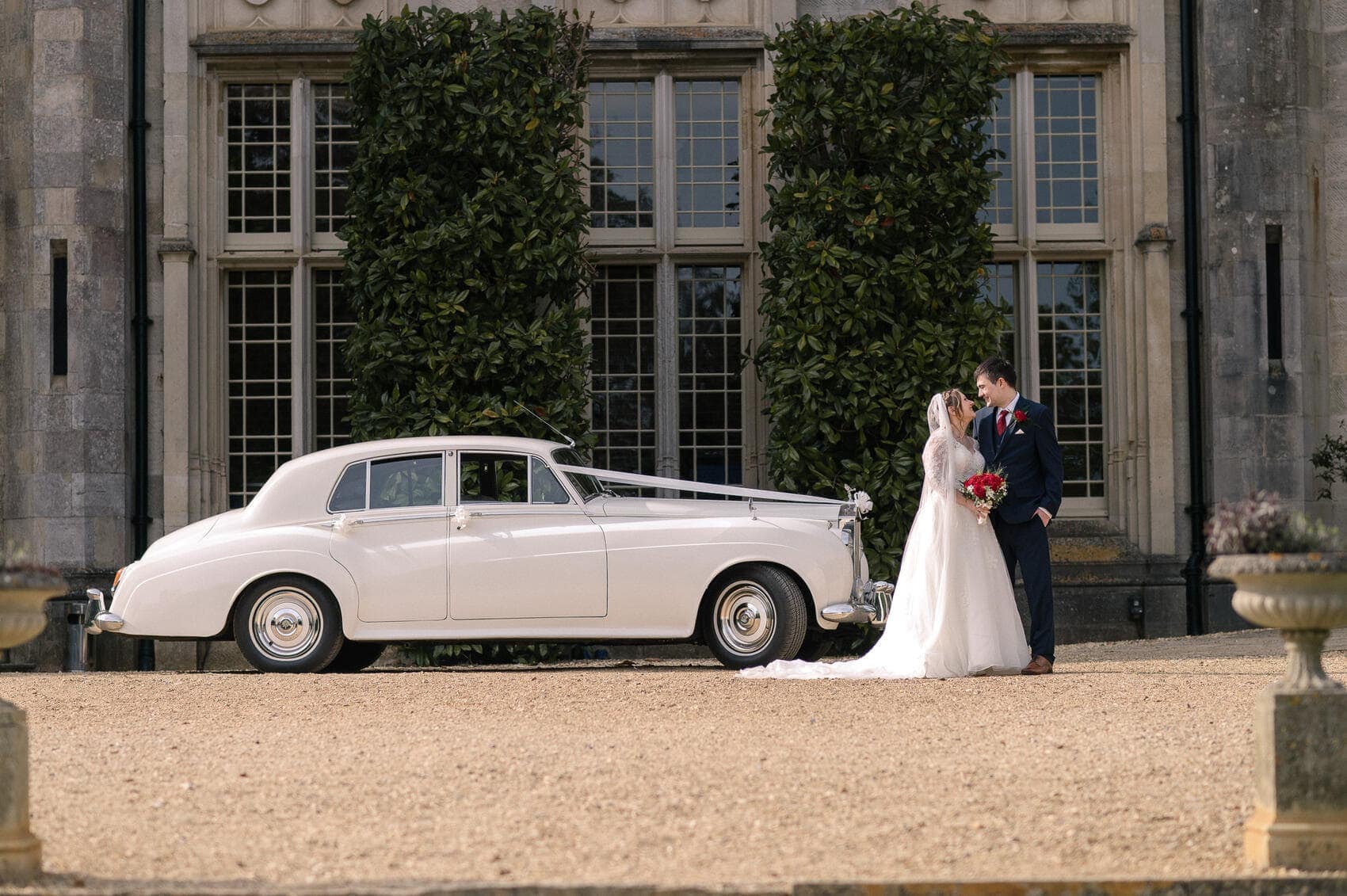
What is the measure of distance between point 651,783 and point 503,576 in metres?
4.85

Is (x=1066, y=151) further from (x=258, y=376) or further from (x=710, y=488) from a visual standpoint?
(x=258, y=376)

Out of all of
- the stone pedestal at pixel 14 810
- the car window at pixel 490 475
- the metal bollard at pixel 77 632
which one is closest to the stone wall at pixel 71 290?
the metal bollard at pixel 77 632

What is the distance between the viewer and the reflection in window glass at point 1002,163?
14375 millimetres

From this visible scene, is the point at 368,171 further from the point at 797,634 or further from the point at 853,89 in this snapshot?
the point at 797,634

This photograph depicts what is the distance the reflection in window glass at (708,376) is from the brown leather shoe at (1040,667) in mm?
4889

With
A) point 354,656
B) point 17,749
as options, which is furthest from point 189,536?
point 17,749

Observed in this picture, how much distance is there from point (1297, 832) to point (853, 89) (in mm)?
9524

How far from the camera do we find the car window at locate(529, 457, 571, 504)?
10.5m

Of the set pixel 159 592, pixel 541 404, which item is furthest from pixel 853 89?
pixel 159 592

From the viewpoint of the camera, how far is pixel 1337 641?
1112cm

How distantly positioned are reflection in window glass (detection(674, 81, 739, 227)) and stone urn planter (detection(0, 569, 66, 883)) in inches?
400

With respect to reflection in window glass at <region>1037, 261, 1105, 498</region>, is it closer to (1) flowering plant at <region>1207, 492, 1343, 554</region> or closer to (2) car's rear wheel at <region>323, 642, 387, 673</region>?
(2) car's rear wheel at <region>323, 642, 387, 673</region>

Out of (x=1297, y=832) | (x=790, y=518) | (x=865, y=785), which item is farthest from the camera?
(x=790, y=518)

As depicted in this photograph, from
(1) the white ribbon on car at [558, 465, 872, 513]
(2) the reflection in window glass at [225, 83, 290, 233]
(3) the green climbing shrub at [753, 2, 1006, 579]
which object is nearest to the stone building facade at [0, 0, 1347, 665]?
(2) the reflection in window glass at [225, 83, 290, 233]
